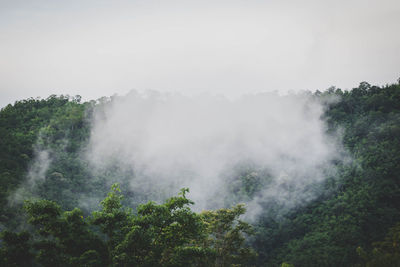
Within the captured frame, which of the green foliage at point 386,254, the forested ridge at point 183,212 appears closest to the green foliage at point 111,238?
the forested ridge at point 183,212

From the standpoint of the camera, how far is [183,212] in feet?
34.2

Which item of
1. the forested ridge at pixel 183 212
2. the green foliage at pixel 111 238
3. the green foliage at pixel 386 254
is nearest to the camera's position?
the green foliage at pixel 111 238

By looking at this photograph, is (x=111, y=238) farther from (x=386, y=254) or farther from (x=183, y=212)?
(x=386, y=254)

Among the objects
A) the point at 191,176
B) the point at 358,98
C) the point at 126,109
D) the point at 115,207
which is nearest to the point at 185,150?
the point at 191,176

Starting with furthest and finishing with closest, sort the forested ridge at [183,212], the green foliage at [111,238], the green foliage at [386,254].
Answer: the green foliage at [386,254], the forested ridge at [183,212], the green foliage at [111,238]

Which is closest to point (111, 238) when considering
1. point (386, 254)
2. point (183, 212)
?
point (183, 212)

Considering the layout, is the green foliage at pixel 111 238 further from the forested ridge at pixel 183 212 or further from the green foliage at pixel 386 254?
the green foliage at pixel 386 254

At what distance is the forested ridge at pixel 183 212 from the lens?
10.0 metres

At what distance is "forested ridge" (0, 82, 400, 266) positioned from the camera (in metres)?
10.0

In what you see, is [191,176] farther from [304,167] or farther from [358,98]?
[358,98]

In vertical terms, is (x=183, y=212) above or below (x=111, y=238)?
above

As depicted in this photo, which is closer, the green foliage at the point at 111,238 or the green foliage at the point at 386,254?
the green foliage at the point at 111,238

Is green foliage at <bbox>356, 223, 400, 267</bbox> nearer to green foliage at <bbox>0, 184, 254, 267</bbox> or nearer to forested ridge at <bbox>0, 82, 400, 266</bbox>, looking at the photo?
forested ridge at <bbox>0, 82, 400, 266</bbox>

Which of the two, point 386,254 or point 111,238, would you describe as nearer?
point 111,238
